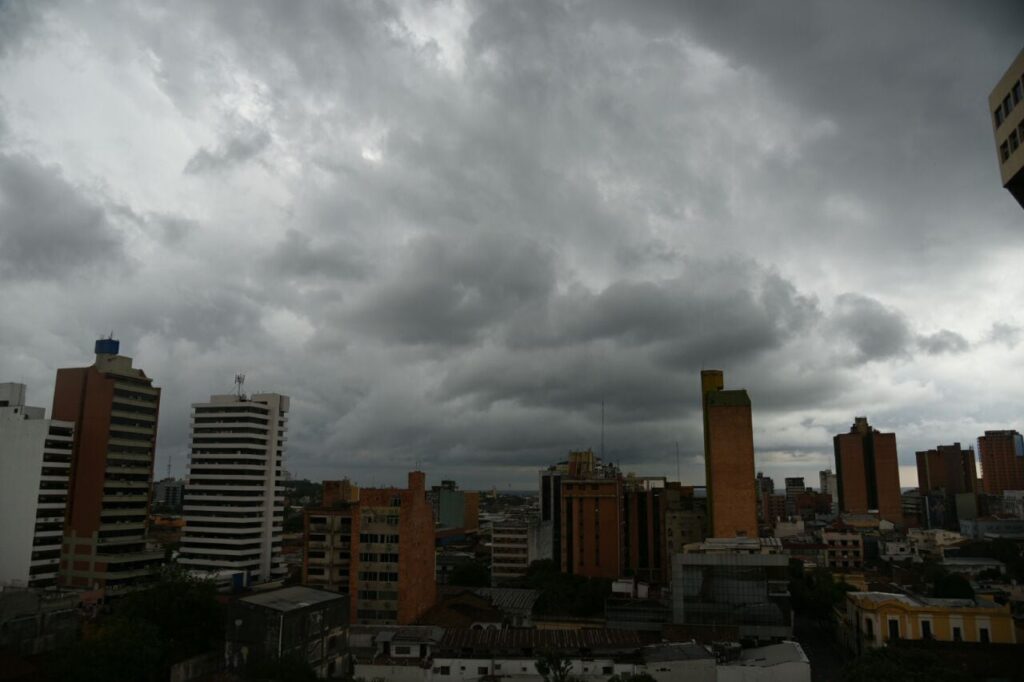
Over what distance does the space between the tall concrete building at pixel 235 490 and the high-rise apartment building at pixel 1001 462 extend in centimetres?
18585

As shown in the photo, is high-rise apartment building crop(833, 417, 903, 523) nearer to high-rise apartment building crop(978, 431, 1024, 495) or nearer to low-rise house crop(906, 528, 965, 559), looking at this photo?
low-rise house crop(906, 528, 965, 559)

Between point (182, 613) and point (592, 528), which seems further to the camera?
point (592, 528)

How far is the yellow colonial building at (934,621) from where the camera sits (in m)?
44.5

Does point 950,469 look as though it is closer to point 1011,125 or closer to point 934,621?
point 934,621

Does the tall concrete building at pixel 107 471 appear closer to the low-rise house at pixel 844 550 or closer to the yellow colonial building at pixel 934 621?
the yellow colonial building at pixel 934 621

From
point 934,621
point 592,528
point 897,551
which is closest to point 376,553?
point 934,621

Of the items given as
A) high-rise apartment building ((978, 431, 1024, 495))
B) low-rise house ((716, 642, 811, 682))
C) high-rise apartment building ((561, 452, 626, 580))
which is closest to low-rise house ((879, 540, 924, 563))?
high-rise apartment building ((561, 452, 626, 580))

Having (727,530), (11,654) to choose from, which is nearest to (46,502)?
(11,654)

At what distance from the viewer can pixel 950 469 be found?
18012 centimetres

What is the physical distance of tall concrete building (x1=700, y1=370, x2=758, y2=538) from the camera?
3297 inches

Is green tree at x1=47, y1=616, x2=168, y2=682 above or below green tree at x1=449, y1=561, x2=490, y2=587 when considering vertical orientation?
above

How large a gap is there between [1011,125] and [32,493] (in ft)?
275

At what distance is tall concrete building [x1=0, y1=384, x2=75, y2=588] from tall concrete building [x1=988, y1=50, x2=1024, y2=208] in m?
81.9

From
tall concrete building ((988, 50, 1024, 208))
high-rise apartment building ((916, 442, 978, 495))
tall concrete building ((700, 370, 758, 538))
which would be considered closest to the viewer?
tall concrete building ((988, 50, 1024, 208))
